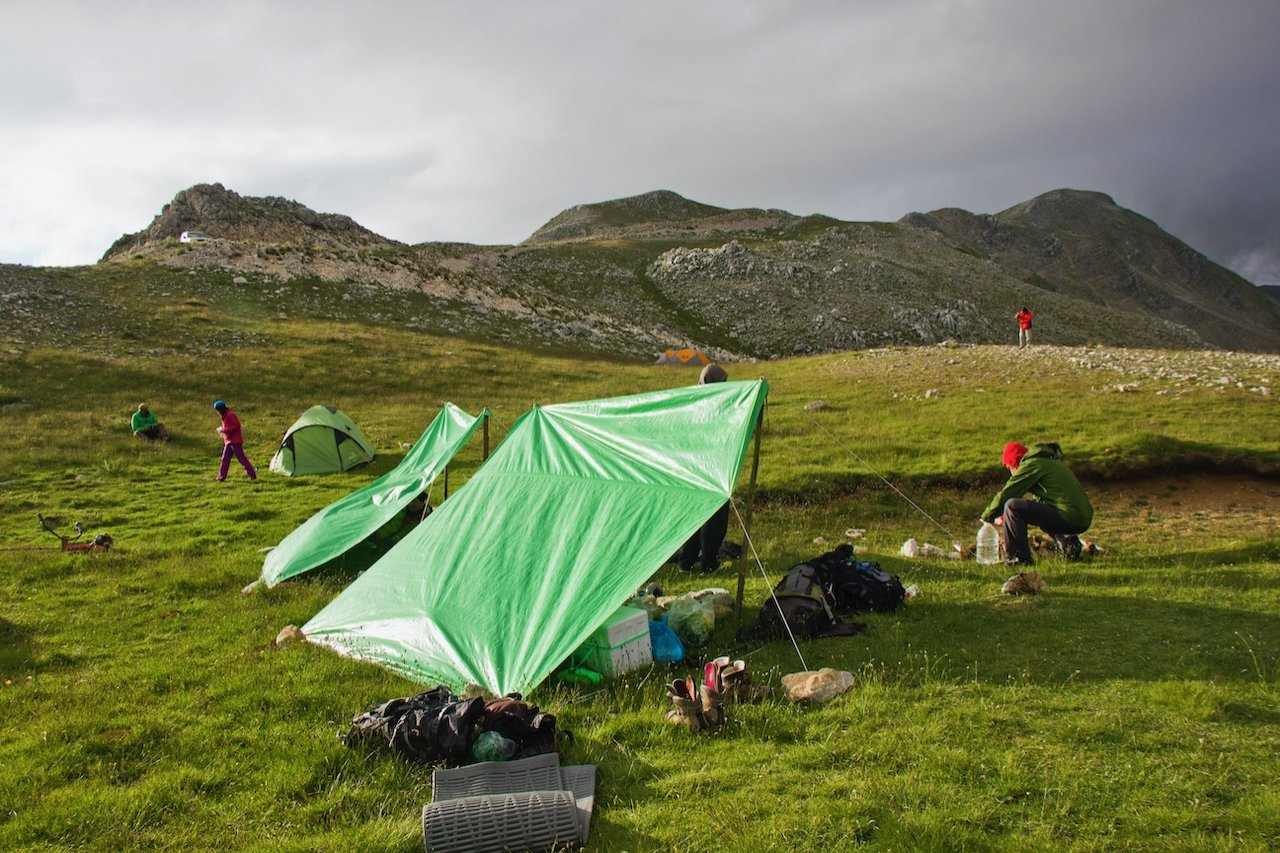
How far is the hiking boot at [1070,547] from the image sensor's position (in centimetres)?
1113

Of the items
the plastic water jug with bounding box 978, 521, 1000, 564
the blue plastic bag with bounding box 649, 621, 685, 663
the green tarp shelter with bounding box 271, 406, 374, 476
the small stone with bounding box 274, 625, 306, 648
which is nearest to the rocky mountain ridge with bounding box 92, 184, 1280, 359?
the green tarp shelter with bounding box 271, 406, 374, 476

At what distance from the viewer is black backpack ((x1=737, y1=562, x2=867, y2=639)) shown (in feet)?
27.0

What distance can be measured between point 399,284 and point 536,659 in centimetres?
4823

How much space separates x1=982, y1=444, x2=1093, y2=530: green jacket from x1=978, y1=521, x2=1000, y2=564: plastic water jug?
819mm

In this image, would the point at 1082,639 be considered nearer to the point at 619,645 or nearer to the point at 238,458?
the point at 619,645

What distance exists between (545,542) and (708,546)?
3.76 meters

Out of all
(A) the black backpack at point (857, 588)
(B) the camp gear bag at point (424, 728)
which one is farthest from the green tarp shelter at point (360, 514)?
(A) the black backpack at point (857, 588)

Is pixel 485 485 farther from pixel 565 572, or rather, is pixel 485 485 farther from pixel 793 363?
pixel 793 363

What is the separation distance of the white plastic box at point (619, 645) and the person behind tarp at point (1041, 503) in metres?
6.38

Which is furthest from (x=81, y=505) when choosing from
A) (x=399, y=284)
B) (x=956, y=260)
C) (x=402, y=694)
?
(x=956, y=260)

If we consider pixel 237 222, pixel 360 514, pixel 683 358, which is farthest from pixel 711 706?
pixel 237 222

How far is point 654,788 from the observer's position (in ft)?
17.2

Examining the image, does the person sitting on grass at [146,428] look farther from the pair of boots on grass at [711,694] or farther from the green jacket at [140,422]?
the pair of boots on grass at [711,694]

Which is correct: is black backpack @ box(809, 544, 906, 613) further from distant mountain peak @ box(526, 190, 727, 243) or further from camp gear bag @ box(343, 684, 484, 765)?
distant mountain peak @ box(526, 190, 727, 243)
